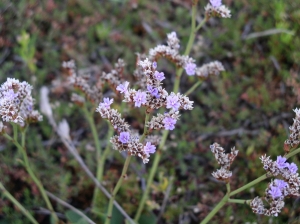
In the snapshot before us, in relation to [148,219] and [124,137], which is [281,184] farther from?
[148,219]

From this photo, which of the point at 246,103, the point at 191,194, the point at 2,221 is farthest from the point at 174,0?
the point at 2,221

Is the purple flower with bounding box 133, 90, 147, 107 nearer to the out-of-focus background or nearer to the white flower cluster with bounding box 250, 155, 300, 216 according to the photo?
the white flower cluster with bounding box 250, 155, 300, 216

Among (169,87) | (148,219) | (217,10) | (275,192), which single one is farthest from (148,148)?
(169,87)

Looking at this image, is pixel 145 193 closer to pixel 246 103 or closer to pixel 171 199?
pixel 171 199

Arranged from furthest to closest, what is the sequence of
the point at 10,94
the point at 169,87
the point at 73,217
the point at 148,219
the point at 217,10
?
the point at 169,87
the point at 148,219
the point at 73,217
the point at 217,10
the point at 10,94

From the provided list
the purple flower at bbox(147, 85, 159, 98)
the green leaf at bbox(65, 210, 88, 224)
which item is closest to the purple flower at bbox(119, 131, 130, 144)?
the purple flower at bbox(147, 85, 159, 98)

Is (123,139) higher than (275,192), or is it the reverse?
(123,139)
